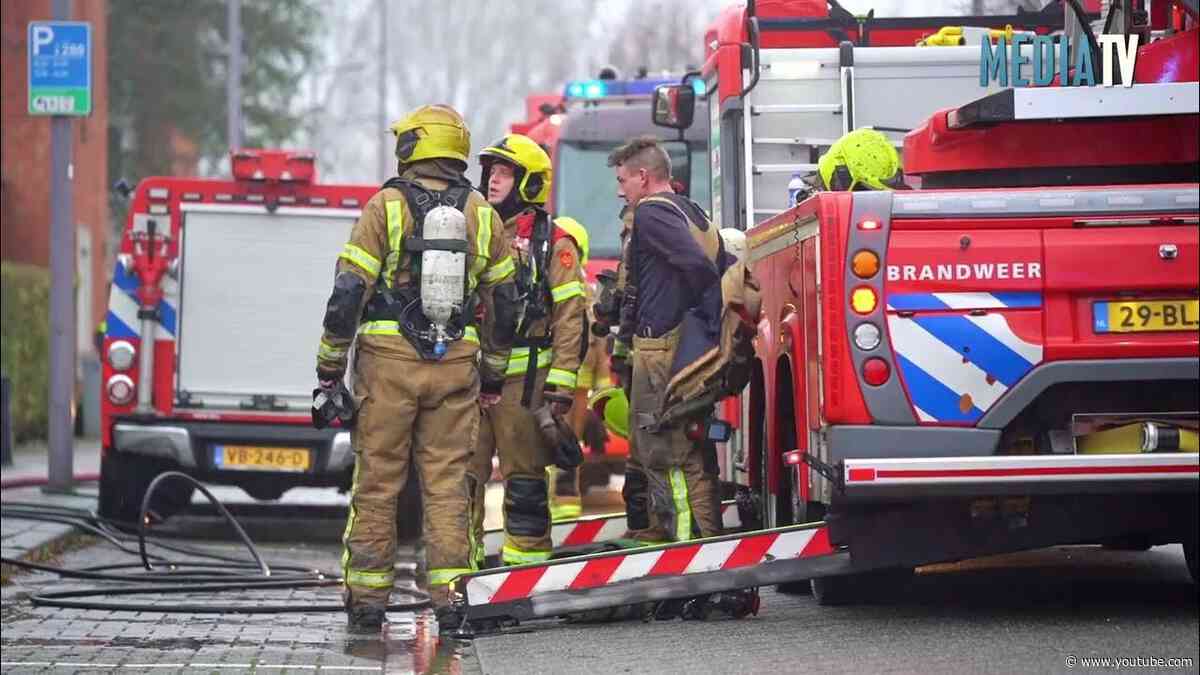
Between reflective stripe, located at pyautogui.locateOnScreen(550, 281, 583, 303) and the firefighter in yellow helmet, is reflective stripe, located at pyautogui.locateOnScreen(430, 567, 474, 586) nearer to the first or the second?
the firefighter in yellow helmet

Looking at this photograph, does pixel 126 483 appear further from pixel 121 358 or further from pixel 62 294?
pixel 62 294

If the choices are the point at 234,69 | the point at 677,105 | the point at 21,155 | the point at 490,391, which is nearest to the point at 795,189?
the point at 490,391

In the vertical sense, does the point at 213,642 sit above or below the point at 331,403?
below

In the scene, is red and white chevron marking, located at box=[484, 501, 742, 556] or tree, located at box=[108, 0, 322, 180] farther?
tree, located at box=[108, 0, 322, 180]

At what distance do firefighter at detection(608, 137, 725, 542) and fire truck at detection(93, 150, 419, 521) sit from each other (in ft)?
14.5

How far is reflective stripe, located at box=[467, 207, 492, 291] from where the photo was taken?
28.5 feet

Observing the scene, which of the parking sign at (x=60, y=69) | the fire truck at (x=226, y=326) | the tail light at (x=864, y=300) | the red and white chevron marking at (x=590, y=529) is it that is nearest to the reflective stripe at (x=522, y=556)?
the red and white chevron marking at (x=590, y=529)

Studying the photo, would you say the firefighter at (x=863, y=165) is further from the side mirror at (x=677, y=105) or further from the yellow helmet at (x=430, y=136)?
the side mirror at (x=677, y=105)

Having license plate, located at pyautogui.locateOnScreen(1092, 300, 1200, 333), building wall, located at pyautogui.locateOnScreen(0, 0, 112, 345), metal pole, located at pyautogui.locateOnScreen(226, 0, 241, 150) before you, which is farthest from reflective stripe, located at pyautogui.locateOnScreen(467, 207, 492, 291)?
metal pole, located at pyautogui.locateOnScreen(226, 0, 241, 150)

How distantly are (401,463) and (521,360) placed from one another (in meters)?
0.91

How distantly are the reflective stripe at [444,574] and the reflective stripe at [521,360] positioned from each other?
1.05 metres

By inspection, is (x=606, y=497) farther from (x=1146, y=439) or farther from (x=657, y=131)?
(x=1146, y=439)

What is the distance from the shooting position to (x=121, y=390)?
1323 cm

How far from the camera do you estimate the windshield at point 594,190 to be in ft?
52.7
